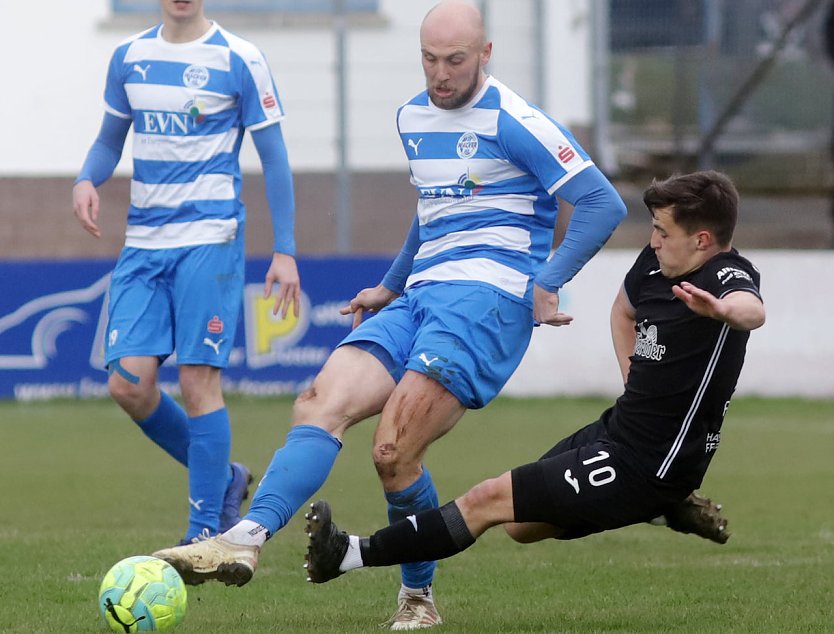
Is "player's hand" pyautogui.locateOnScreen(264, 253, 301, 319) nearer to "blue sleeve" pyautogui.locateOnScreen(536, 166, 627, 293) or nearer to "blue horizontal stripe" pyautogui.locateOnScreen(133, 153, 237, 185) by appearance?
"blue horizontal stripe" pyautogui.locateOnScreen(133, 153, 237, 185)

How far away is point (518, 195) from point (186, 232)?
1.73 meters

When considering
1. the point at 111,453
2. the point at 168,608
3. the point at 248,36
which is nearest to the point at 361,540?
the point at 168,608

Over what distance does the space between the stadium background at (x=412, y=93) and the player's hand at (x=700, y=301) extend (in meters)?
9.60

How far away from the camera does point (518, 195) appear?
17.5 ft

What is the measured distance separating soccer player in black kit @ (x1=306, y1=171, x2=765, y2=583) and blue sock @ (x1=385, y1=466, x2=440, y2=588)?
19 centimetres

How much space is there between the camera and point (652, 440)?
4.89m

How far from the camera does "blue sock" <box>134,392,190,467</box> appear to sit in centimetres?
664

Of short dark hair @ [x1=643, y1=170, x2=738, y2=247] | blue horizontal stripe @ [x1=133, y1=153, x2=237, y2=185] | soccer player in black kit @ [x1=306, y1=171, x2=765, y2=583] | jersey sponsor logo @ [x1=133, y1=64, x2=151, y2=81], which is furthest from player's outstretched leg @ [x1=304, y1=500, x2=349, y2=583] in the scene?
jersey sponsor logo @ [x1=133, y1=64, x2=151, y2=81]

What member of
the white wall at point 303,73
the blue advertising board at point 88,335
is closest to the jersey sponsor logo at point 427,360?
the blue advertising board at point 88,335

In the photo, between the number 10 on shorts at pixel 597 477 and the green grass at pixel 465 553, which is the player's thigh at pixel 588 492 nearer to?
the number 10 on shorts at pixel 597 477

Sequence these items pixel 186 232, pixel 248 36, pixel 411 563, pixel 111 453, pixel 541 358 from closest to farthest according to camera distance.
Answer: pixel 411 563 → pixel 186 232 → pixel 111 453 → pixel 541 358 → pixel 248 36

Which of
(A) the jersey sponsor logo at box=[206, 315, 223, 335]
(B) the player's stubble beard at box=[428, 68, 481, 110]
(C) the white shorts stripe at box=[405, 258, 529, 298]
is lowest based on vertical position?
(A) the jersey sponsor logo at box=[206, 315, 223, 335]

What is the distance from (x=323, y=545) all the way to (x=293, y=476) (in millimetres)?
258

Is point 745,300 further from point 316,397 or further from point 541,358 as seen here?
point 541,358
